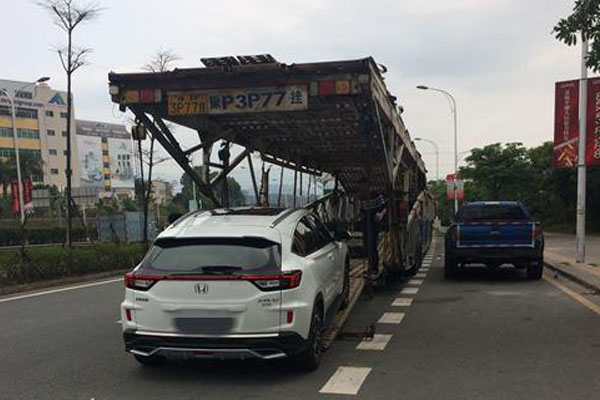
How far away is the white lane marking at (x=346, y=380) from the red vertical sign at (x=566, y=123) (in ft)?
37.5

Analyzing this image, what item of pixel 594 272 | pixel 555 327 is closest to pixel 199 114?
pixel 555 327

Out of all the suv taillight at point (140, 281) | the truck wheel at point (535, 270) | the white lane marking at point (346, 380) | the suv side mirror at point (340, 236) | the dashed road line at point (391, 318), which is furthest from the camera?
the truck wheel at point (535, 270)

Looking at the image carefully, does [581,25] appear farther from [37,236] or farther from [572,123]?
[37,236]

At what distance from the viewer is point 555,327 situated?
748 cm

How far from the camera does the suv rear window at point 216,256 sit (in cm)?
529

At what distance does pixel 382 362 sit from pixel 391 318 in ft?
7.74

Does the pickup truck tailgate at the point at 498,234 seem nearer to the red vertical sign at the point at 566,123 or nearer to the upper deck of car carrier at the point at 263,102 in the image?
the upper deck of car carrier at the point at 263,102

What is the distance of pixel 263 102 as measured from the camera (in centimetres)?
750

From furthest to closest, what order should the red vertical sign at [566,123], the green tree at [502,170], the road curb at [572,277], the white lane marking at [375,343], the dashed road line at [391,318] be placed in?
1. the green tree at [502,170]
2. the red vertical sign at [566,123]
3. the road curb at [572,277]
4. the dashed road line at [391,318]
5. the white lane marking at [375,343]

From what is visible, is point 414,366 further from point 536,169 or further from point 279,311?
point 536,169

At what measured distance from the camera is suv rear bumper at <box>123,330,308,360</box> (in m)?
5.09

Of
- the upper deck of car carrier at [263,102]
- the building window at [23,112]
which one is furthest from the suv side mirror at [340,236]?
the building window at [23,112]

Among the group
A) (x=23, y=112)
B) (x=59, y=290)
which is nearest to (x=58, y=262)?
(x=59, y=290)

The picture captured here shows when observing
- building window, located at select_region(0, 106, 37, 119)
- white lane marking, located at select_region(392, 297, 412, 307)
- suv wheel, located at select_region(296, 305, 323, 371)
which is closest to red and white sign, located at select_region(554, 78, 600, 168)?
white lane marking, located at select_region(392, 297, 412, 307)
